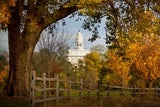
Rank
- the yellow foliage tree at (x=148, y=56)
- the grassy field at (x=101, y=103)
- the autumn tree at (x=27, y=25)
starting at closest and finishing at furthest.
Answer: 1. the grassy field at (x=101, y=103)
2. the autumn tree at (x=27, y=25)
3. the yellow foliage tree at (x=148, y=56)

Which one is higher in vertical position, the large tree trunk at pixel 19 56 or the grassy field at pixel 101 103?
the large tree trunk at pixel 19 56

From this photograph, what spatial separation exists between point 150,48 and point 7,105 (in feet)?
53.1

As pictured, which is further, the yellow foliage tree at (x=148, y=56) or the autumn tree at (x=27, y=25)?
the yellow foliage tree at (x=148, y=56)

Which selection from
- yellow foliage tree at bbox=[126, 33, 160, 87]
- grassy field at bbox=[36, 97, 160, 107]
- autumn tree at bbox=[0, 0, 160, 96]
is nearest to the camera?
grassy field at bbox=[36, 97, 160, 107]

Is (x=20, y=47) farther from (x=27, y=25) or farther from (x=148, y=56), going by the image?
(x=148, y=56)

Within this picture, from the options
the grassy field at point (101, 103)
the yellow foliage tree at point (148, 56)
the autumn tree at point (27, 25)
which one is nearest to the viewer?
the grassy field at point (101, 103)

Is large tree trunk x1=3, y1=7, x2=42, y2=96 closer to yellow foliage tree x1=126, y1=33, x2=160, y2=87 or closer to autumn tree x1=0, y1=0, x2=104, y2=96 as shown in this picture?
autumn tree x1=0, y1=0, x2=104, y2=96

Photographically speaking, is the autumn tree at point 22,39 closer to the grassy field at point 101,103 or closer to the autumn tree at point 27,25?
the autumn tree at point 27,25

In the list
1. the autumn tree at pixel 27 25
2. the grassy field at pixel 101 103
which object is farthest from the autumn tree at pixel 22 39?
the grassy field at pixel 101 103

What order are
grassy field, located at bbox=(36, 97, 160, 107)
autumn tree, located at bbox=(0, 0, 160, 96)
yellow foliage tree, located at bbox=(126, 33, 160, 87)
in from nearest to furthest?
1. grassy field, located at bbox=(36, 97, 160, 107)
2. autumn tree, located at bbox=(0, 0, 160, 96)
3. yellow foliage tree, located at bbox=(126, 33, 160, 87)

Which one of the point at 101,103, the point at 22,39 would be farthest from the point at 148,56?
the point at 101,103

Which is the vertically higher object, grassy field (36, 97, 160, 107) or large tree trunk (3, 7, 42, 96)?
large tree trunk (3, 7, 42, 96)

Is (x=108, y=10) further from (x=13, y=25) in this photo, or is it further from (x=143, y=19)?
(x=13, y=25)

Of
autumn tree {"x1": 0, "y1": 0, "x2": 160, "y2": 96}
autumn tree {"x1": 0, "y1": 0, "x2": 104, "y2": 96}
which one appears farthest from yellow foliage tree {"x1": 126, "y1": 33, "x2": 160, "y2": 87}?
autumn tree {"x1": 0, "y1": 0, "x2": 104, "y2": 96}
